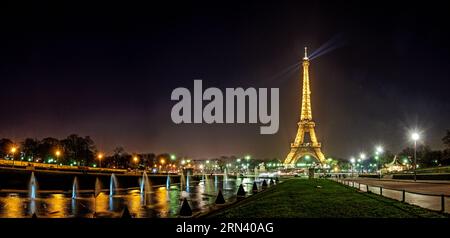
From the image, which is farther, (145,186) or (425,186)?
(145,186)

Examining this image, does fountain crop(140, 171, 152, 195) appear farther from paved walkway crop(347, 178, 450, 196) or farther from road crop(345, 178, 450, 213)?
road crop(345, 178, 450, 213)

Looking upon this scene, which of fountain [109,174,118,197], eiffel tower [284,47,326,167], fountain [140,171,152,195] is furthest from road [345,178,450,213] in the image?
eiffel tower [284,47,326,167]

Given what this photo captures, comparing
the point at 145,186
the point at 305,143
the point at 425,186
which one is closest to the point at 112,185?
the point at 145,186

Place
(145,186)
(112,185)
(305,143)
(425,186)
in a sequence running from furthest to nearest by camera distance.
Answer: (305,143) → (112,185) → (145,186) → (425,186)

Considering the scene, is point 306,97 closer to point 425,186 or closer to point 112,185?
point 112,185

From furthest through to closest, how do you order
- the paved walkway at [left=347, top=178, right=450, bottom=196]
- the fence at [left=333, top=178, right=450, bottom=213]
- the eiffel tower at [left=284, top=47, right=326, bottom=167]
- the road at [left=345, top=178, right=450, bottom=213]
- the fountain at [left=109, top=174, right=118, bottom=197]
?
the eiffel tower at [left=284, top=47, right=326, bottom=167] < the fountain at [left=109, top=174, right=118, bottom=197] < the paved walkway at [left=347, top=178, right=450, bottom=196] < the road at [left=345, top=178, right=450, bottom=213] < the fence at [left=333, top=178, right=450, bottom=213]

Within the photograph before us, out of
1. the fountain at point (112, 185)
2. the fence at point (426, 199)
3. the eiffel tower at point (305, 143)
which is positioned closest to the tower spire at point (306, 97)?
the eiffel tower at point (305, 143)

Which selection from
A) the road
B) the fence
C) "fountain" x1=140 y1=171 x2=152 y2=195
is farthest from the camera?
"fountain" x1=140 y1=171 x2=152 y2=195

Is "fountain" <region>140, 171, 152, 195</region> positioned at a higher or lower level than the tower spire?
lower

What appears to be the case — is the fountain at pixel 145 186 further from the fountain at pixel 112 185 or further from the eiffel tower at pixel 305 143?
the eiffel tower at pixel 305 143
